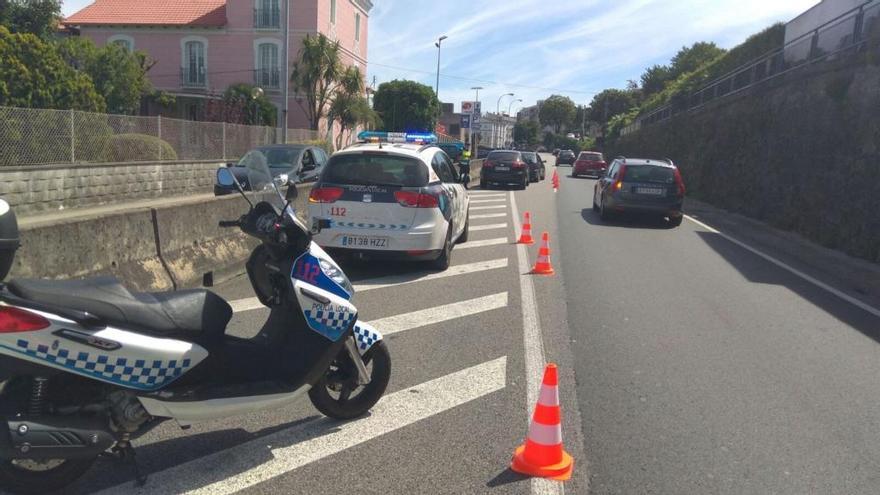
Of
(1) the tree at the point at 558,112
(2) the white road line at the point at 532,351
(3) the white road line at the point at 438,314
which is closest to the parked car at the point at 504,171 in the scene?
(2) the white road line at the point at 532,351

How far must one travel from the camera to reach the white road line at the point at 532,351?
377 centimetres

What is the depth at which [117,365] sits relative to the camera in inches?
132

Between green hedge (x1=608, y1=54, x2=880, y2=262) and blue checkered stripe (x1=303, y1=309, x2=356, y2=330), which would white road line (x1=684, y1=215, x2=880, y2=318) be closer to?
green hedge (x1=608, y1=54, x2=880, y2=262)

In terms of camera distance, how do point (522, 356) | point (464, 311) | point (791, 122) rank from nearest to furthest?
point (522, 356) < point (464, 311) < point (791, 122)

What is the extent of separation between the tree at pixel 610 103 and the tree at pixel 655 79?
16850 mm

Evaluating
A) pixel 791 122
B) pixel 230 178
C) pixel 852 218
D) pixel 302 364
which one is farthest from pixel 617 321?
pixel 791 122

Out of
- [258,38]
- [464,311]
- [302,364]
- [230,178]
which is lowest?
[464,311]

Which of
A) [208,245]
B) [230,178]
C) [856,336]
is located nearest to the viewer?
[230,178]

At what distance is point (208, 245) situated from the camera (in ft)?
28.3

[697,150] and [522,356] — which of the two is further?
[697,150]

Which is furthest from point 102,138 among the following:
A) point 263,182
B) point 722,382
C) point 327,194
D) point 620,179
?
point 722,382

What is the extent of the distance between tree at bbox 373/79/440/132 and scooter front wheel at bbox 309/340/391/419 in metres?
65.7

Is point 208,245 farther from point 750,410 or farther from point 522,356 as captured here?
point 750,410

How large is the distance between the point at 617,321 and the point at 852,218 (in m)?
7.93
